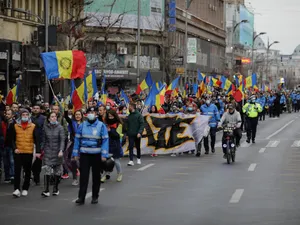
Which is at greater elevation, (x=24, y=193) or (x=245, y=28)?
(x=245, y=28)

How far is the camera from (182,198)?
15.7 metres

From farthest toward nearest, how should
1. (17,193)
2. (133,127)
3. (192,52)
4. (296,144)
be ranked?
(192,52) → (296,144) → (133,127) → (17,193)

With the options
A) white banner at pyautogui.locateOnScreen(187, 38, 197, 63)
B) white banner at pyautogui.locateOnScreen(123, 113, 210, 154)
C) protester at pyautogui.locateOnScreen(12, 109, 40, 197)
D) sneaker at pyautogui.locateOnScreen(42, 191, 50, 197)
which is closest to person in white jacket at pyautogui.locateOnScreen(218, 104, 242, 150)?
white banner at pyautogui.locateOnScreen(123, 113, 210, 154)

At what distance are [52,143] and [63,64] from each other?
6.65 meters

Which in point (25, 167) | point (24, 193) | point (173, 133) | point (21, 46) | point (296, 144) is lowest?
point (296, 144)

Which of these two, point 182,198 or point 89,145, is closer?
point 89,145

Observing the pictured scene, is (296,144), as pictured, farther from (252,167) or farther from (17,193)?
(17,193)

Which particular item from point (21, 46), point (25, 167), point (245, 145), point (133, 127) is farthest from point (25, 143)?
point (21, 46)

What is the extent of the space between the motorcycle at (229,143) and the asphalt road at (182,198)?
0.90 ft

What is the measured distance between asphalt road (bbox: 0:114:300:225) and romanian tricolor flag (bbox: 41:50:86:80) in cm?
293

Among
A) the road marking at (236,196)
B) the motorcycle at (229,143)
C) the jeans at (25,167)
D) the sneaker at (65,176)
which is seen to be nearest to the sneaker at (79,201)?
the jeans at (25,167)

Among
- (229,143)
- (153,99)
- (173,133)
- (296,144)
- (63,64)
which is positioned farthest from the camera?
(296,144)

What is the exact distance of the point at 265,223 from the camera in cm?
1262

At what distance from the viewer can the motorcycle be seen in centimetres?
2325
